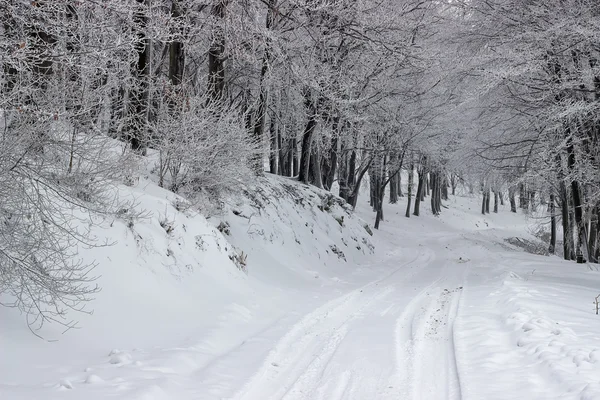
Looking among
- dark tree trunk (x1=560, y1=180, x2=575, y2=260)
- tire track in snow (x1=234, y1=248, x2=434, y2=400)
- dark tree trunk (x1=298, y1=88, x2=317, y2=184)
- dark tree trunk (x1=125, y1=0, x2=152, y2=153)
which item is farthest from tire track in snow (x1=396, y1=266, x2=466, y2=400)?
dark tree trunk (x1=560, y1=180, x2=575, y2=260)

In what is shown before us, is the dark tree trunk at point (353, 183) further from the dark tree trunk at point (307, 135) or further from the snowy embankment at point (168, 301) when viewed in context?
the snowy embankment at point (168, 301)

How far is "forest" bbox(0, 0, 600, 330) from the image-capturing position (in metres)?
5.21

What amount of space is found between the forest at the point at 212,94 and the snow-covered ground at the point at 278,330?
0.61 m

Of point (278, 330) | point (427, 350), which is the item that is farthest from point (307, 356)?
point (427, 350)

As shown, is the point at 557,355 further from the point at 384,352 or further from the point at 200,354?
the point at 200,354

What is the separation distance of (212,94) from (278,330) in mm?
7715

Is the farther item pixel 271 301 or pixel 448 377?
pixel 271 301

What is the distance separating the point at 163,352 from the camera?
17.6ft

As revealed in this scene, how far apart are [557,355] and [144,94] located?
10444mm

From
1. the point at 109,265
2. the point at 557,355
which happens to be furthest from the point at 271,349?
the point at 557,355

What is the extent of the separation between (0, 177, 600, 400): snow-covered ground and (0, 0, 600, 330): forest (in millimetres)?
609

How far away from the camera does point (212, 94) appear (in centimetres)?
1276

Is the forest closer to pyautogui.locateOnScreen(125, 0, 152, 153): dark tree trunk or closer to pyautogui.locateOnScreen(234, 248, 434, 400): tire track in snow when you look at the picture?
pyautogui.locateOnScreen(125, 0, 152, 153): dark tree trunk

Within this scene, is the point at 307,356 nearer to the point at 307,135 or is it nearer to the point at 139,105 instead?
the point at 139,105
